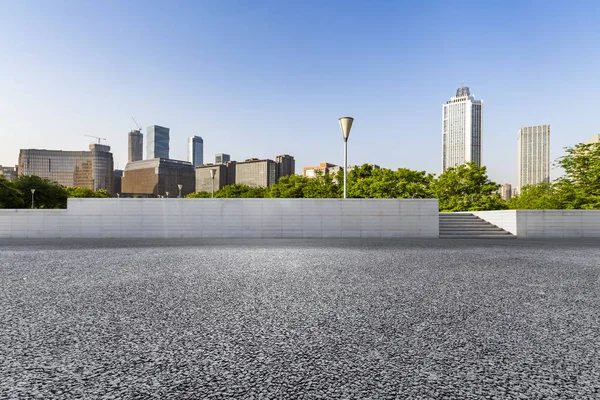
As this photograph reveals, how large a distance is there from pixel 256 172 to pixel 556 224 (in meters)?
166

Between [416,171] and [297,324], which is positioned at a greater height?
[416,171]

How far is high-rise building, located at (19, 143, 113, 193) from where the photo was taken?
143 m

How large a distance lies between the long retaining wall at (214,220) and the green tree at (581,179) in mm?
13446

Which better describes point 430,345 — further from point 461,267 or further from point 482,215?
point 482,215

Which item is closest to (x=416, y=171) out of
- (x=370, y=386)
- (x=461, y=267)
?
(x=461, y=267)

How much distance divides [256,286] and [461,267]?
410 cm

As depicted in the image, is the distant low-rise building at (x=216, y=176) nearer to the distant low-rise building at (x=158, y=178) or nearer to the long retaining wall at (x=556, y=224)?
the distant low-rise building at (x=158, y=178)

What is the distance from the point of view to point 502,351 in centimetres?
268

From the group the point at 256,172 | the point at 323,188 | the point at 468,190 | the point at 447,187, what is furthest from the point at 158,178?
the point at 468,190

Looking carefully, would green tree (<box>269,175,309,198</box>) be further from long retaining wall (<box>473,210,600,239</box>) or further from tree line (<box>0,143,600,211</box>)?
long retaining wall (<box>473,210,600,239</box>)

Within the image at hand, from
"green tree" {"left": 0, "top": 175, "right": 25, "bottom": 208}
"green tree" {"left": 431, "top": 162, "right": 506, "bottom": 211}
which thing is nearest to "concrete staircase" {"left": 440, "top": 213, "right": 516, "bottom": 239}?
"green tree" {"left": 431, "top": 162, "right": 506, "bottom": 211}

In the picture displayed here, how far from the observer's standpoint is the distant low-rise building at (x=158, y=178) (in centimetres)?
15562

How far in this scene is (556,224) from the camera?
14.8 meters

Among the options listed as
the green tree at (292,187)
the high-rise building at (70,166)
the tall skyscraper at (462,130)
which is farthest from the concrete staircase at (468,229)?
the tall skyscraper at (462,130)
